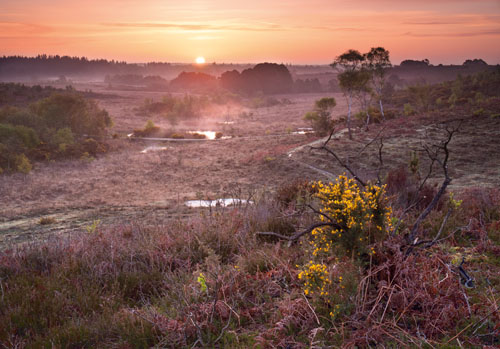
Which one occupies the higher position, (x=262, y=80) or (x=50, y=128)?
(x=262, y=80)

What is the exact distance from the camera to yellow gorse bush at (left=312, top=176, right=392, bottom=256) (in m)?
3.90

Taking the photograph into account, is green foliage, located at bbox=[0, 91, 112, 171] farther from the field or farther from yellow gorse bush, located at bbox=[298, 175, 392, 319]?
yellow gorse bush, located at bbox=[298, 175, 392, 319]

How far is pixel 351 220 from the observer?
12.8 feet

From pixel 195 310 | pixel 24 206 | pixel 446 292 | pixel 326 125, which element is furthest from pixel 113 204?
pixel 326 125

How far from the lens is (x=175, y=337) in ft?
11.7

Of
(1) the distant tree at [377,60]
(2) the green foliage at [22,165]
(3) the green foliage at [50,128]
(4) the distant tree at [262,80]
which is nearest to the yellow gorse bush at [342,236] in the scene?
(2) the green foliage at [22,165]

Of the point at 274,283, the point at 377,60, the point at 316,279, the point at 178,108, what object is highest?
the point at 377,60

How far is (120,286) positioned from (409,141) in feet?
79.3

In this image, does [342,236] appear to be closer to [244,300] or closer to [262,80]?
[244,300]

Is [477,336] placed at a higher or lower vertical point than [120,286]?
higher

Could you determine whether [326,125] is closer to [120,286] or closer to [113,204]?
[113,204]

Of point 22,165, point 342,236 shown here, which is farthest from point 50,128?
point 342,236

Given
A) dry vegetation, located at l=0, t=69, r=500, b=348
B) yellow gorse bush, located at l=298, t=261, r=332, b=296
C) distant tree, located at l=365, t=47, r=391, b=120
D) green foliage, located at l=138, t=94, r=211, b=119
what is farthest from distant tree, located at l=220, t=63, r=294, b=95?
yellow gorse bush, located at l=298, t=261, r=332, b=296

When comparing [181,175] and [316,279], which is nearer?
[316,279]
